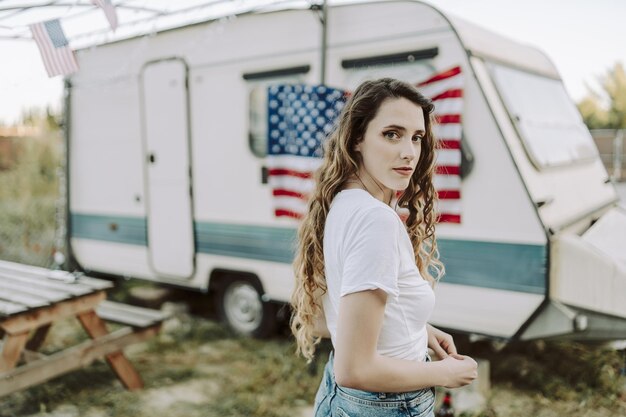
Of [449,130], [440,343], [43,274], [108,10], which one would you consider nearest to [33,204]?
[43,274]

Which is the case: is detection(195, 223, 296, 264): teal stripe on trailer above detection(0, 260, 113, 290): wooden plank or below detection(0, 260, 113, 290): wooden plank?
above

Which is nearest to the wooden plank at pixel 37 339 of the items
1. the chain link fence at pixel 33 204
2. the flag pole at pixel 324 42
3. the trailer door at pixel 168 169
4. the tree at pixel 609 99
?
the trailer door at pixel 168 169

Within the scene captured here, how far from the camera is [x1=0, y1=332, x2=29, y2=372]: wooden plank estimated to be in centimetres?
375

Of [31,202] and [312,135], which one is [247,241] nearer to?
[312,135]

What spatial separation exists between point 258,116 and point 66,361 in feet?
7.70

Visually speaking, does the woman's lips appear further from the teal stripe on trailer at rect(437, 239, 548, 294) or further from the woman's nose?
the teal stripe on trailer at rect(437, 239, 548, 294)

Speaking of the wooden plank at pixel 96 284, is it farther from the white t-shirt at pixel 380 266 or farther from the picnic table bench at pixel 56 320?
the white t-shirt at pixel 380 266

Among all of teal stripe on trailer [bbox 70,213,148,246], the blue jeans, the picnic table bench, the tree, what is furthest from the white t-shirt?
the tree

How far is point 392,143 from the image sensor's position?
1550mm

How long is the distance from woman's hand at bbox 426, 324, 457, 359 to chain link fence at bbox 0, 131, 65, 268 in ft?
18.9

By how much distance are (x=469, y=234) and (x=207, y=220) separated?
2.40 metres

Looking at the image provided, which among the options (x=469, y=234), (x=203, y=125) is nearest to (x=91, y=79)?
(x=203, y=125)

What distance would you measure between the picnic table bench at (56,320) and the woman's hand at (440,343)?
2.85m

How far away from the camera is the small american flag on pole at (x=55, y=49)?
3559 millimetres
